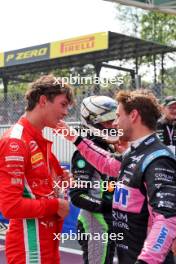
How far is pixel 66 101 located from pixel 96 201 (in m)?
0.92

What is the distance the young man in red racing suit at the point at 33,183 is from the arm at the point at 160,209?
2.23ft

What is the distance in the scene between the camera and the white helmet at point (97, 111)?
3666mm

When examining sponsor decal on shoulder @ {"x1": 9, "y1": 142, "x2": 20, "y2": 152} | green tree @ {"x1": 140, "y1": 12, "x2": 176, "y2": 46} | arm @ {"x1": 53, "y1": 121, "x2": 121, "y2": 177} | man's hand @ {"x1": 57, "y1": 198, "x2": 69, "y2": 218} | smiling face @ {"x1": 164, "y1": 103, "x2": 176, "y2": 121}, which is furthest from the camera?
green tree @ {"x1": 140, "y1": 12, "x2": 176, "y2": 46}

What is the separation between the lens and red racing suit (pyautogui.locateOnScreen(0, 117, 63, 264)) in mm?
2664

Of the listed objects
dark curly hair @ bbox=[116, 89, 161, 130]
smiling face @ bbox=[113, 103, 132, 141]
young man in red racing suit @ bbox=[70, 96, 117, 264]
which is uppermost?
dark curly hair @ bbox=[116, 89, 161, 130]

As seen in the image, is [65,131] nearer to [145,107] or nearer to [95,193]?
[95,193]

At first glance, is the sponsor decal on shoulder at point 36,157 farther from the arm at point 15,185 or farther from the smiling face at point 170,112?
the smiling face at point 170,112

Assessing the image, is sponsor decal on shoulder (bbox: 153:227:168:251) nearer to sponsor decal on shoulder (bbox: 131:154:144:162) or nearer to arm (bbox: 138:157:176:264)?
arm (bbox: 138:157:176:264)

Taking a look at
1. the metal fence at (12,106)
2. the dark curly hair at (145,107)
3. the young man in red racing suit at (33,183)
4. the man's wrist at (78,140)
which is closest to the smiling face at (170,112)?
the metal fence at (12,106)

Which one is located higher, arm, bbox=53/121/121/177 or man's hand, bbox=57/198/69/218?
arm, bbox=53/121/121/177

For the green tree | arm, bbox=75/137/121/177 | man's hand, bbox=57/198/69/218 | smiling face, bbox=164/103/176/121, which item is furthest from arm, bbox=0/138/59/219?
the green tree

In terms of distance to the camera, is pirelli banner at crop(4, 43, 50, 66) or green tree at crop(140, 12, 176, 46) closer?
pirelli banner at crop(4, 43, 50, 66)

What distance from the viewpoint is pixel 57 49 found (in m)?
19.8

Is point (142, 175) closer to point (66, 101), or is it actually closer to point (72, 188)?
point (66, 101)
